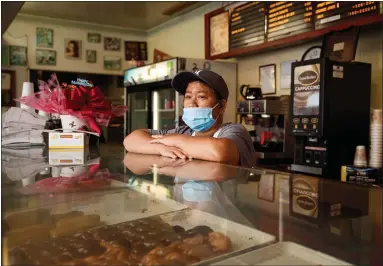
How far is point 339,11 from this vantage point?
312cm

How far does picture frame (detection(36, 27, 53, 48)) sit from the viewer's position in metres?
6.27

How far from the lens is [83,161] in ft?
4.94

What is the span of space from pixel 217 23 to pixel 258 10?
0.85 m

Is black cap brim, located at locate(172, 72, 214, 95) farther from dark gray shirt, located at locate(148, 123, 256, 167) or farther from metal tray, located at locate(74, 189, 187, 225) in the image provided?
metal tray, located at locate(74, 189, 187, 225)

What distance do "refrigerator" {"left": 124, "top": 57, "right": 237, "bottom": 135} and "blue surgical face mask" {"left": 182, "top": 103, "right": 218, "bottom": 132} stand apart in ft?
7.36

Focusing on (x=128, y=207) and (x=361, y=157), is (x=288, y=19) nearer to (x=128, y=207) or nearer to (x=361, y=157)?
(x=361, y=157)

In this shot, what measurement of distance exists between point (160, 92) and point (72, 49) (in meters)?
2.16

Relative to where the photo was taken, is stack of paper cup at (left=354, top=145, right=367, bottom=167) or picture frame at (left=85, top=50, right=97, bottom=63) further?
picture frame at (left=85, top=50, right=97, bottom=63)

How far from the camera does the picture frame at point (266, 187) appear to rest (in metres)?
0.94

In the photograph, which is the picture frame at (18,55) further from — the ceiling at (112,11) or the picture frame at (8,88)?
the ceiling at (112,11)

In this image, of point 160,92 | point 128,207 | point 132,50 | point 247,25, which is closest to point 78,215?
point 128,207

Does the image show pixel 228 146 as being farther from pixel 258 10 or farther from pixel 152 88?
pixel 152 88

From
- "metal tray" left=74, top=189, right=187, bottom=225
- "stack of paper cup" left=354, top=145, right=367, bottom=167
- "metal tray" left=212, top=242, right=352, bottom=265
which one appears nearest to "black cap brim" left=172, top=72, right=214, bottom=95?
"metal tray" left=74, top=189, right=187, bottom=225

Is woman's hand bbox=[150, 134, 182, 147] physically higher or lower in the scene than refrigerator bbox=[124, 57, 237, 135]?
lower
